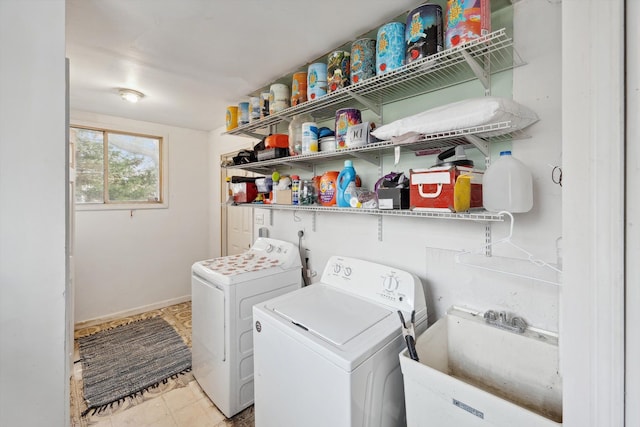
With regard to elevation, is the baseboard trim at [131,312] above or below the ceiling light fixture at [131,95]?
below

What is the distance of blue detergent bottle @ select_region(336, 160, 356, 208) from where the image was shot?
1591mm

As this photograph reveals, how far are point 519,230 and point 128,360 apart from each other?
10.2 ft

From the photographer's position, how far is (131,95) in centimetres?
241

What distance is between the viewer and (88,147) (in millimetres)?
3041

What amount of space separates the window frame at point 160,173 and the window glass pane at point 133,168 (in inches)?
1.7

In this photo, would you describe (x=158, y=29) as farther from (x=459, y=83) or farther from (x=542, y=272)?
(x=542, y=272)

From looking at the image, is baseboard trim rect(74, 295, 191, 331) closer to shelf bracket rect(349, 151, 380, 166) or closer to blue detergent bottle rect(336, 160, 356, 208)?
blue detergent bottle rect(336, 160, 356, 208)

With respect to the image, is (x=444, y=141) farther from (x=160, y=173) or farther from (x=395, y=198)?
(x=160, y=173)

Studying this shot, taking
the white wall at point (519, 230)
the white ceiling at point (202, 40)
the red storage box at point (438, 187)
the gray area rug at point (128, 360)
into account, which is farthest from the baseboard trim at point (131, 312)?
the red storage box at point (438, 187)

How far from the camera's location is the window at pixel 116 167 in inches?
119

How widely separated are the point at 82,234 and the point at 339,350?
3.31 meters
